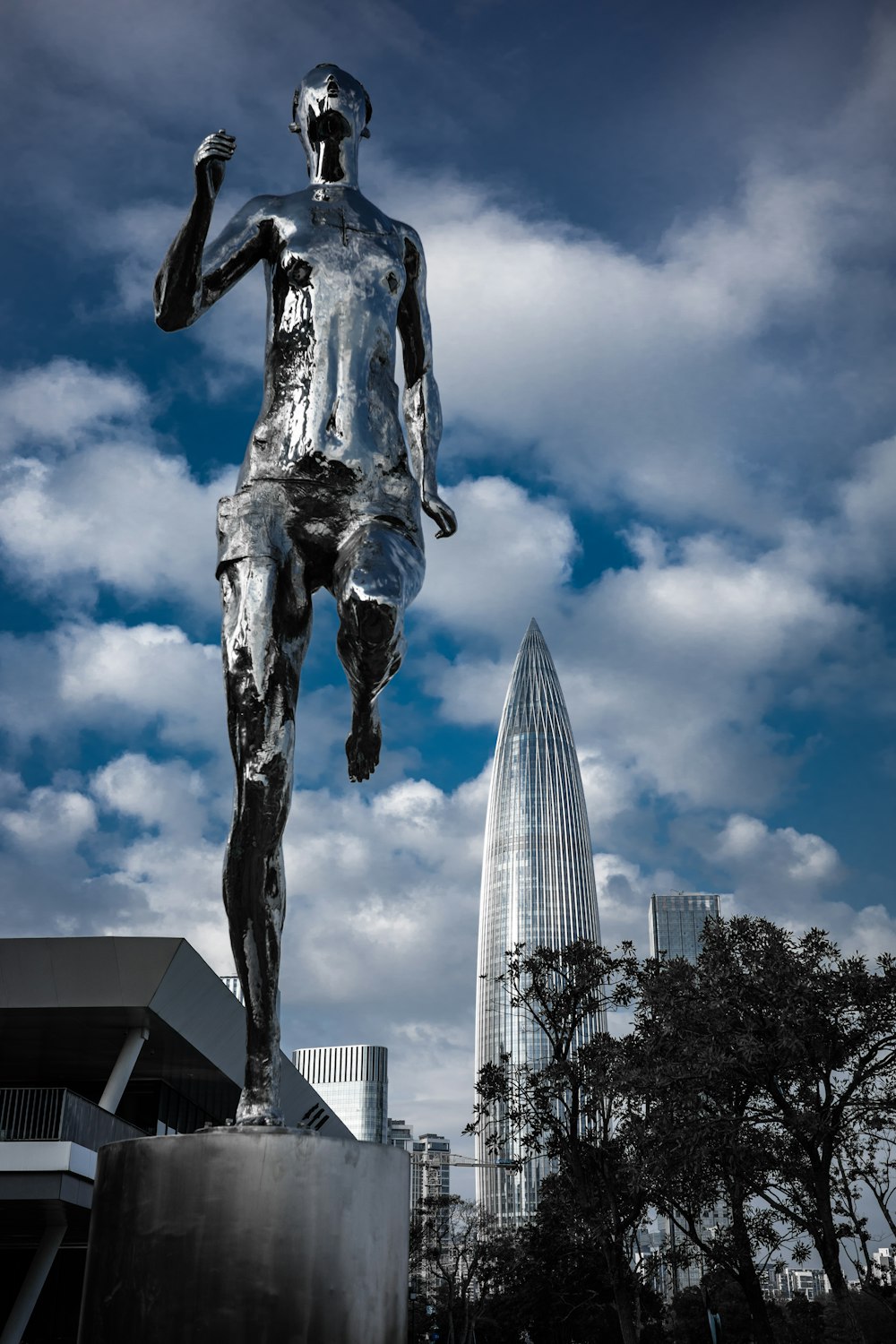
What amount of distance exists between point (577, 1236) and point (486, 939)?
132 m

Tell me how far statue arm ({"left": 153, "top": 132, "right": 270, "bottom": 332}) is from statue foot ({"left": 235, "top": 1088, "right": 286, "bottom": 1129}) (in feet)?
7.83

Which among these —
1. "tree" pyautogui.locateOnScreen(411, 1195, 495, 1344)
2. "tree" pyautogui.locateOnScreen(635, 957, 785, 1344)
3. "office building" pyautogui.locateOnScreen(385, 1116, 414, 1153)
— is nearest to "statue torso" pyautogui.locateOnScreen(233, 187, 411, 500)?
"tree" pyautogui.locateOnScreen(635, 957, 785, 1344)

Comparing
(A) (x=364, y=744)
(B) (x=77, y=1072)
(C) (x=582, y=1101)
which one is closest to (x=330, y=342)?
(A) (x=364, y=744)

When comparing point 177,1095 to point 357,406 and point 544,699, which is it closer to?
point 357,406

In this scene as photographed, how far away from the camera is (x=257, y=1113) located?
322 cm

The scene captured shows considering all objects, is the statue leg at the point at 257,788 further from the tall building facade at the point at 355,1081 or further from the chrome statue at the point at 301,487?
the tall building facade at the point at 355,1081

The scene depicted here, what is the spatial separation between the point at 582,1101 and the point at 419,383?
26.8 meters

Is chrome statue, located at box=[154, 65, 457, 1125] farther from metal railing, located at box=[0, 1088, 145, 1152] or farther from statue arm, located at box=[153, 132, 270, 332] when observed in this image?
metal railing, located at box=[0, 1088, 145, 1152]

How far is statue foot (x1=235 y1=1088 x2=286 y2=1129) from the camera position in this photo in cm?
320

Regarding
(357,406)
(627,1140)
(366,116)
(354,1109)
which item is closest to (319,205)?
(366,116)

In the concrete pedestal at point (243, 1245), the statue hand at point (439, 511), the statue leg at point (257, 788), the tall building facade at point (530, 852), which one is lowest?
the concrete pedestal at point (243, 1245)

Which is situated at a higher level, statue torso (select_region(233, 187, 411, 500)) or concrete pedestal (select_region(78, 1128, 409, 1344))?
statue torso (select_region(233, 187, 411, 500))

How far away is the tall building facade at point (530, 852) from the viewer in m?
153

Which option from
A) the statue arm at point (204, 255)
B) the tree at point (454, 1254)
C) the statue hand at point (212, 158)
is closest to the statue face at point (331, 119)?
the statue arm at point (204, 255)
